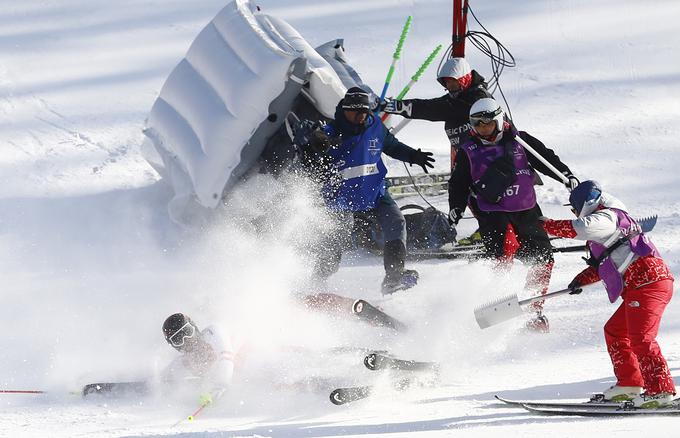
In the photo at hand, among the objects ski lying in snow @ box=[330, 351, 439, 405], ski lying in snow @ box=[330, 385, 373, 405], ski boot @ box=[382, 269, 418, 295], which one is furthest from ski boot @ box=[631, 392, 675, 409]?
ski boot @ box=[382, 269, 418, 295]

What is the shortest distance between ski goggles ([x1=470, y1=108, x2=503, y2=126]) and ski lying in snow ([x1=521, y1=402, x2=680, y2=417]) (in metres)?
2.23

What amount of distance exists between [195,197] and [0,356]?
2406 millimetres

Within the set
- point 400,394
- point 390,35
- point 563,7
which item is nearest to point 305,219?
point 400,394

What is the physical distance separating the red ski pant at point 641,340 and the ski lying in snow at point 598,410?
11cm

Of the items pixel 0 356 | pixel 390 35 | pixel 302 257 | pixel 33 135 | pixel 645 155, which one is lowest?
pixel 0 356

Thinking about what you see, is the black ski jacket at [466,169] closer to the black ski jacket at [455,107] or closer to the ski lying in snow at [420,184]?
the black ski jacket at [455,107]

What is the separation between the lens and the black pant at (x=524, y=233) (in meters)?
7.45

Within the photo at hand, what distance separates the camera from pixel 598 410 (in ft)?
18.9

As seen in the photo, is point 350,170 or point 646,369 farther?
Answer: point 350,170

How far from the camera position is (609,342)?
5973 mm

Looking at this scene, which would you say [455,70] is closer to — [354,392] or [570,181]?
[570,181]

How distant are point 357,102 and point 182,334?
224 centimetres

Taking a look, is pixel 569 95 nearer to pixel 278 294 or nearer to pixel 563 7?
pixel 563 7

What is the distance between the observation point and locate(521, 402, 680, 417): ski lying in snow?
567 cm
